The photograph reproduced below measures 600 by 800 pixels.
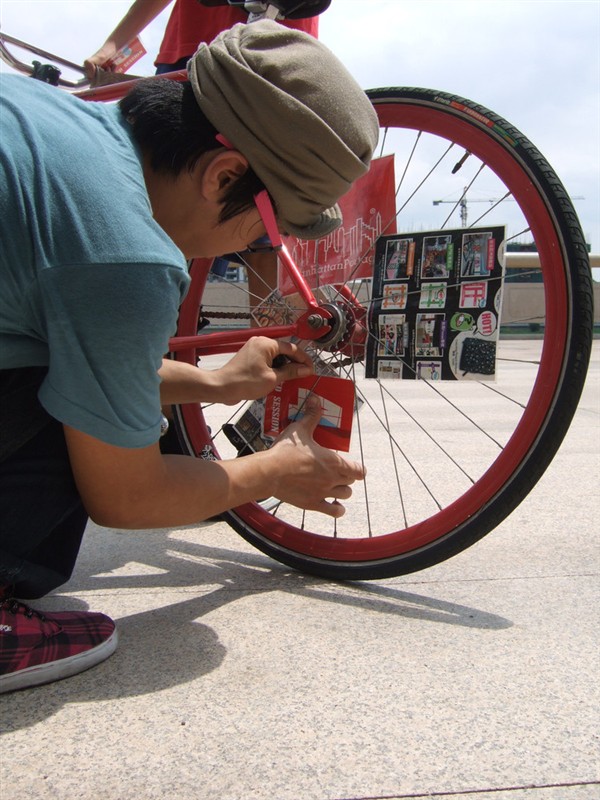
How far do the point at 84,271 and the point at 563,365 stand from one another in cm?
85

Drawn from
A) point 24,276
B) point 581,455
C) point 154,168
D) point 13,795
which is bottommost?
point 13,795

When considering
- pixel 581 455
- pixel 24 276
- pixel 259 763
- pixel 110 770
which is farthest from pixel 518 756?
Answer: pixel 581 455

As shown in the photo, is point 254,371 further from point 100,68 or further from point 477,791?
point 100,68

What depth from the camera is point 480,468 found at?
7.95ft

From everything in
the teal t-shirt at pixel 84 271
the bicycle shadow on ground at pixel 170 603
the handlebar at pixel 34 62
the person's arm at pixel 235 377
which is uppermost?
the handlebar at pixel 34 62

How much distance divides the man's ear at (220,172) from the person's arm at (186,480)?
1.27ft

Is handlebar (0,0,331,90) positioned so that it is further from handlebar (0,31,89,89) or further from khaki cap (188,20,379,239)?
khaki cap (188,20,379,239)

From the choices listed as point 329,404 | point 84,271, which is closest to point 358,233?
point 329,404

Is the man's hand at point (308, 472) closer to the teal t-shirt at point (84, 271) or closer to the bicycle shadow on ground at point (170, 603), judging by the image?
the bicycle shadow on ground at point (170, 603)

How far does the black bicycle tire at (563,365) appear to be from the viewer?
1304mm

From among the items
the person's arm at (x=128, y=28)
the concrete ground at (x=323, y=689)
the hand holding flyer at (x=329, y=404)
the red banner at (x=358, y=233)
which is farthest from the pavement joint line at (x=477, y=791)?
the person's arm at (x=128, y=28)

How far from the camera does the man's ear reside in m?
1.06

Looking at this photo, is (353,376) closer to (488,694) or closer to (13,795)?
(488,694)

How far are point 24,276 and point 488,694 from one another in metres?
0.85
